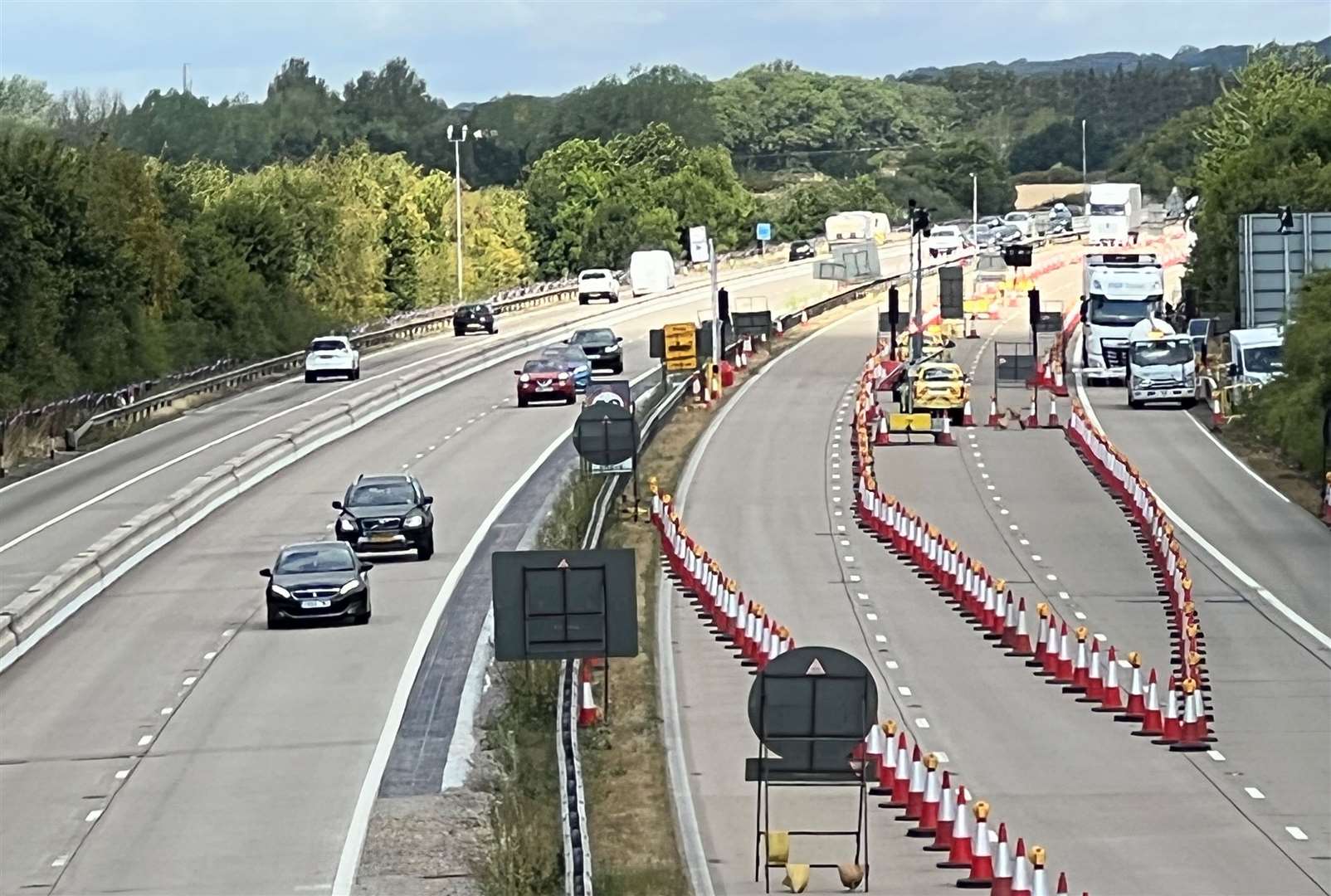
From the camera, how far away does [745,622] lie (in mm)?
32812

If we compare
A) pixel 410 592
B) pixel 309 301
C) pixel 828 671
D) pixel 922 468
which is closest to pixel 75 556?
pixel 410 592

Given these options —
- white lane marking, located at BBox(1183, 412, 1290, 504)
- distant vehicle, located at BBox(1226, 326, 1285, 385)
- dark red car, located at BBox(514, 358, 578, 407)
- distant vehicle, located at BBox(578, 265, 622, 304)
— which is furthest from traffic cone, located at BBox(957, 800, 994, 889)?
distant vehicle, located at BBox(578, 265, 622, 304)

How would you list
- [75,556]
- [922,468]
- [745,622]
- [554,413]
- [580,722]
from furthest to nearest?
1. [554,413]
2. [922,468]
3. [75,556]
4. [745,622]
5. [580,722]

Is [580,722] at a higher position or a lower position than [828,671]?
lower

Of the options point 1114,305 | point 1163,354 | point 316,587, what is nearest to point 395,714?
point 316,587

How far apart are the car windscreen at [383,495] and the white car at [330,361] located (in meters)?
38.8

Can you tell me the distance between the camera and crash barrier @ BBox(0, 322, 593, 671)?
3478 centimetres

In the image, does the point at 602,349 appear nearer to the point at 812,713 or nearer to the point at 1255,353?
the point at 1255,353

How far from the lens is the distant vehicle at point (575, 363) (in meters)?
68.6

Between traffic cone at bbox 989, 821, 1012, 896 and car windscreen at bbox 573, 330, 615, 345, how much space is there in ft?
190

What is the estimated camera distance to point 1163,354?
67438 millimetres

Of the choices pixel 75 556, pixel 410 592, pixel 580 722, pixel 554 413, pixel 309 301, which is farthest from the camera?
pixel 309 301

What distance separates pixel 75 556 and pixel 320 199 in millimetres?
67539

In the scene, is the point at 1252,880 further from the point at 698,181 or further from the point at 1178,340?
the point at 698,181
